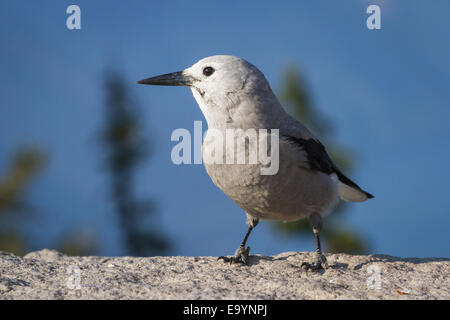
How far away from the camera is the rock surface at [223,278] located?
4.74m

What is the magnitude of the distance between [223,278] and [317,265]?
1.10 metres

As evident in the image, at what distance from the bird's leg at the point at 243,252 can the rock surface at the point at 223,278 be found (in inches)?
3.9

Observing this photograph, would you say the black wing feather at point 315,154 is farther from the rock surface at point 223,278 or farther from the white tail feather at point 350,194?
the rock surface at point 223,278

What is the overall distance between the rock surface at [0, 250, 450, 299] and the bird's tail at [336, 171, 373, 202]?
93 cm

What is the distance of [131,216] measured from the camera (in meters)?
15.0

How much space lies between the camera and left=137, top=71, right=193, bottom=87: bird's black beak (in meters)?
5.65

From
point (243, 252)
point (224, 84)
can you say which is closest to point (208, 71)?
point (224, 84)

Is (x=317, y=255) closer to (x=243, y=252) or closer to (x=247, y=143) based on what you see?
(x=243, y=252)

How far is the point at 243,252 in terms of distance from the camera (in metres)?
6.00

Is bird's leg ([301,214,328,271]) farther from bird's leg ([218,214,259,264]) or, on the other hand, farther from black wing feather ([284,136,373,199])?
bird's leg ([218,214,259,264])

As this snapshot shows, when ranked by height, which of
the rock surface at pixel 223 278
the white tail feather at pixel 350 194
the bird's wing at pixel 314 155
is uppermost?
the bird's wing at pixel 314 155

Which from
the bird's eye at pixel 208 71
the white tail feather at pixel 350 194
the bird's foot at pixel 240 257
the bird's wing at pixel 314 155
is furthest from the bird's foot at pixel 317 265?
the bird's eye at pixel 208 71
